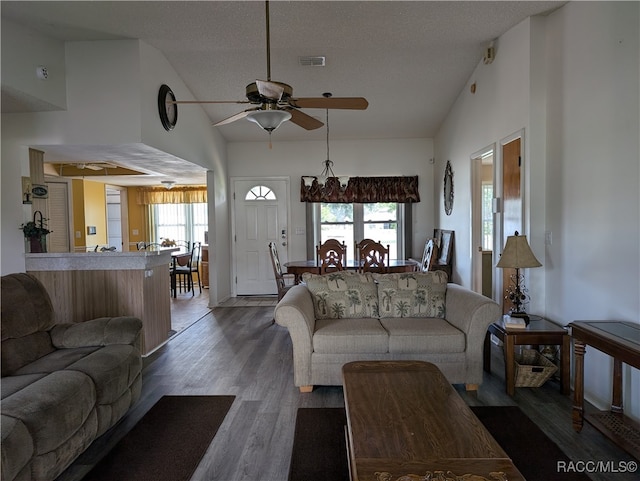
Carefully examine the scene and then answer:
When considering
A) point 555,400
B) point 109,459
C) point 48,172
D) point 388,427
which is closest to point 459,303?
point 555,400

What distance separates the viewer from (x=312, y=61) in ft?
14.6

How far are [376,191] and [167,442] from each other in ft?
17.0

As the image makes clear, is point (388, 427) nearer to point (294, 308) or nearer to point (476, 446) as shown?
point (476, 446)

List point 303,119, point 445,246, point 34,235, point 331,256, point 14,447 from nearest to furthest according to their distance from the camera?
1. point 14,447
2. point 303,119
3. point 34,235
4. point 331,256
5. point 445,246

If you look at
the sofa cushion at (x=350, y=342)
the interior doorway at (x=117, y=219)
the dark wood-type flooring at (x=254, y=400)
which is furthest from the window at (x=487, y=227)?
the interior doorway at (x=117, y=219)

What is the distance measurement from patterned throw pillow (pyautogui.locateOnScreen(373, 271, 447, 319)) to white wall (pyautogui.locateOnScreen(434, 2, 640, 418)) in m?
0.87

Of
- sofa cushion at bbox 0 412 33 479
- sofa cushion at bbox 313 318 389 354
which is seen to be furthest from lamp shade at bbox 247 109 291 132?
sofa cushion at bbox 0 412 33 479

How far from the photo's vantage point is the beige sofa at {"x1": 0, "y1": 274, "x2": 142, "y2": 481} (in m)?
1.75

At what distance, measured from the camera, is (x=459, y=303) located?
321 centimetres

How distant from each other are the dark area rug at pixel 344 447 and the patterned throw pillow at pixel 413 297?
935 mm

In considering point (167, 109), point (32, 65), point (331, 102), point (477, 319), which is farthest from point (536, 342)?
point (32, 65)

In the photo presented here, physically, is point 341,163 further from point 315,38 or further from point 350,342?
point 350,342

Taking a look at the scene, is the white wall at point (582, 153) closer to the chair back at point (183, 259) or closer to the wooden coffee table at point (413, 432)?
the wooden coffee table at point (413, 432)

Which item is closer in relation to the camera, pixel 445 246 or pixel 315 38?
pixel 315 38
